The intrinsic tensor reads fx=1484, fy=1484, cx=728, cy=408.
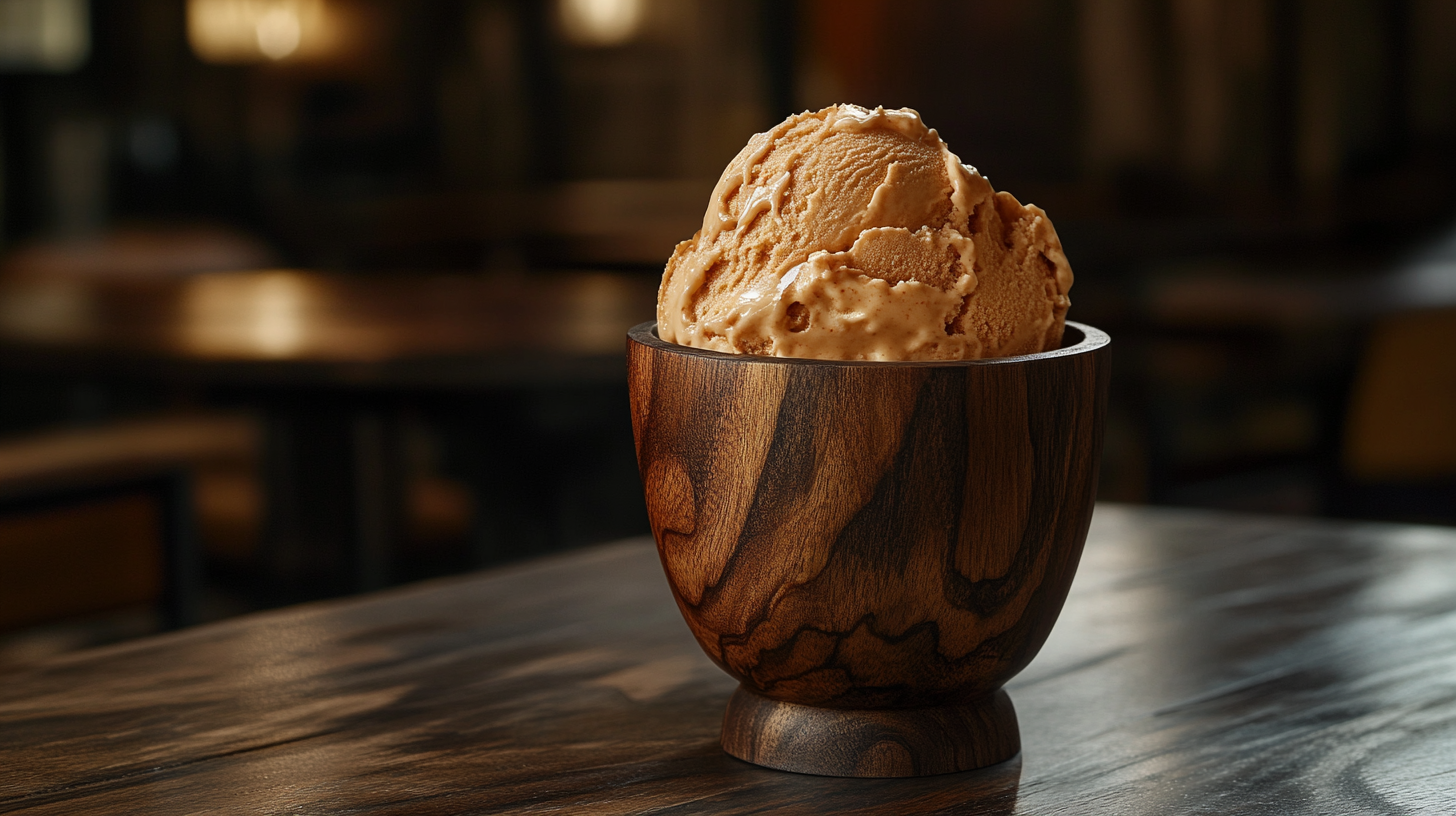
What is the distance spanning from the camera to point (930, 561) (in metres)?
0.58

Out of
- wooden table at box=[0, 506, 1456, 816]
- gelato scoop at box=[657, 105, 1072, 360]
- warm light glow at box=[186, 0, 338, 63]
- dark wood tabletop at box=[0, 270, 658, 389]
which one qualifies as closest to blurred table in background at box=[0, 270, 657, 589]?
dark wood tabletop at box=[0, 270, 658, 389]

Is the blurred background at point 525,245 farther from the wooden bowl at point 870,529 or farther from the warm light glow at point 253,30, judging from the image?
the wooden bowl at point 870,529

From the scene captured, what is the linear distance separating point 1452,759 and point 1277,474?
8.73 feet

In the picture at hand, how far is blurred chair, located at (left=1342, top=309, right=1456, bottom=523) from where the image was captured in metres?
2.50

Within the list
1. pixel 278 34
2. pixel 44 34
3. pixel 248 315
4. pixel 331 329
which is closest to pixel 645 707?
pixel 331 329

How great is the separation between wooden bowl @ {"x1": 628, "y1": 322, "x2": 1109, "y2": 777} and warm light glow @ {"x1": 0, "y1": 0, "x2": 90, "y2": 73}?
3.93 meters

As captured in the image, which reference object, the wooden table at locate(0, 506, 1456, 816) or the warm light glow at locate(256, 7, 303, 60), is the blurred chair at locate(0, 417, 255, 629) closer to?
the wooden table at locate(0, 506, 1456, 816)

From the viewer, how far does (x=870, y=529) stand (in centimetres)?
57

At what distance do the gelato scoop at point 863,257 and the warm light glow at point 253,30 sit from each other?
3.72m

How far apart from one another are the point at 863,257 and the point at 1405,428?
7.40 feet

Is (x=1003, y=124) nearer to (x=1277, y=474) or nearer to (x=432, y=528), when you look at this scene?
(x=1277, y=474)

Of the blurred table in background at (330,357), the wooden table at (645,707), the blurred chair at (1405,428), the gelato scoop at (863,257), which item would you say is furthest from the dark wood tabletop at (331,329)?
the blurred chair at (1405,428)

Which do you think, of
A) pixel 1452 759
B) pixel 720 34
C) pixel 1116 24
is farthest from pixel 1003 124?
pixel 1452 759

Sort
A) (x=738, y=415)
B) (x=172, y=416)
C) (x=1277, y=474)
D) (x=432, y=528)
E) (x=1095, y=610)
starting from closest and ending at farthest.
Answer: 1. (x=738, y=415)
2. (x=1095, y=610)
3. (x=432, y=528)
4. (x=172, y=416)
5. (x=1277, y=474)
